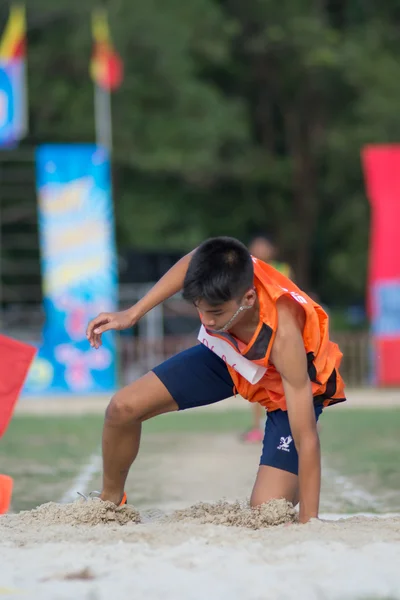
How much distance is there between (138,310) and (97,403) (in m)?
12.1

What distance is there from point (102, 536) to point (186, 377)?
3.43 ft

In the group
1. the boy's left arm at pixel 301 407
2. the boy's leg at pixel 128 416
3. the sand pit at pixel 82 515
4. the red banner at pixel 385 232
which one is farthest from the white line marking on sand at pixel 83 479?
the red banner at pixel 385 232

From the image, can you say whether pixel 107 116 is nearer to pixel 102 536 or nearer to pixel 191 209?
pixel 191 209

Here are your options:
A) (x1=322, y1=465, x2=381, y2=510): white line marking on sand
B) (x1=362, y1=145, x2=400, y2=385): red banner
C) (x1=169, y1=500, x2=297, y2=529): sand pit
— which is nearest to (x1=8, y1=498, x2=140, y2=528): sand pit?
(x1=169, y1=500, x2=297, y2=529): sand pit

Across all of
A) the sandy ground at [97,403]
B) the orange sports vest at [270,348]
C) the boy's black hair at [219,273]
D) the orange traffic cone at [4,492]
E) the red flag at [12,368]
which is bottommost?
the sandy ground at [97,403]

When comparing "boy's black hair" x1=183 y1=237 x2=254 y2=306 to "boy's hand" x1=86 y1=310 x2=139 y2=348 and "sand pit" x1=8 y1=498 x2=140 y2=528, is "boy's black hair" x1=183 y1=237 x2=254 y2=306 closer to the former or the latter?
"boy's hand" x1=86 y1=310 x2=139 y2=348

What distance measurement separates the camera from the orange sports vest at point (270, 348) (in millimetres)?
4691

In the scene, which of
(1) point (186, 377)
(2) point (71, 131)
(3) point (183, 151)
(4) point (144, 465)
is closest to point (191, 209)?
(3) point (183, 151)

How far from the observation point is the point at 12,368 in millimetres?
6430

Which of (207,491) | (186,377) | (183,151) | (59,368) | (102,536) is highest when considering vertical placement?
(183,151)

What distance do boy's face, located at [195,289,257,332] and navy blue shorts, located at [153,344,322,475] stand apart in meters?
0.59

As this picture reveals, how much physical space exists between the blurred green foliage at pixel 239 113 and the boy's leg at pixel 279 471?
2154 centimetres

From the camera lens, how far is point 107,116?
24578 millimetres

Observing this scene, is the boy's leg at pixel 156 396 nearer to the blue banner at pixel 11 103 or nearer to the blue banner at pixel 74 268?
the blue banner at pixel 74 268
